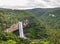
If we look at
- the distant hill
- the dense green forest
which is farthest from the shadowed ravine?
the distant hill

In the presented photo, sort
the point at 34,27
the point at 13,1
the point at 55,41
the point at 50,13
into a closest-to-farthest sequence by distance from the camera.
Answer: the point at 13,1
the point at 55,41
the point at 34,27
the point at 50,13

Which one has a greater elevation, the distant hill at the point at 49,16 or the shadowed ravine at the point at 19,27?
the distant hill at the point at 49,16

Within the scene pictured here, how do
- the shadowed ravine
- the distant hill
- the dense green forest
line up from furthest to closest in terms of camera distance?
the distant hill → the shadowed ravine → the dense green forest

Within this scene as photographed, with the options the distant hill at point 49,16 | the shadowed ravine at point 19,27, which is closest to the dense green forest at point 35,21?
the distant hill at point 49,16

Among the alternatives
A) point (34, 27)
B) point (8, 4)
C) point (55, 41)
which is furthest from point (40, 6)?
point (34, 27)

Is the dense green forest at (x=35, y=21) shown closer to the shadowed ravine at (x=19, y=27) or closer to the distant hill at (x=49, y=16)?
Result: the distant hill at (x=49, y=16)

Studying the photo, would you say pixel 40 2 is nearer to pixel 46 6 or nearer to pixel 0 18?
pixel 46 6

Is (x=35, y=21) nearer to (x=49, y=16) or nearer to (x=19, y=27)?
(x=19, y=27)

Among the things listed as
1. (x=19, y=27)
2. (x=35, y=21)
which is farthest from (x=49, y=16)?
(x=19, y=27)

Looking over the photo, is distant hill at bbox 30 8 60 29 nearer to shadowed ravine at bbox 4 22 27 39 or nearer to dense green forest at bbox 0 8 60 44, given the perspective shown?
dense green forest at bbox 0 8 60 44

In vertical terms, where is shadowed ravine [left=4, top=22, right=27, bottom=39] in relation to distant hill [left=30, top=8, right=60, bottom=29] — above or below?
below

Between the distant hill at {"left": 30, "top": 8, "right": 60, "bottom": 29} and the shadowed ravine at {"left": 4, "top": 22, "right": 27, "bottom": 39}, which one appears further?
the distant hill at {"left": 30, "top": 8, "right": 60, "bottom": 29}
